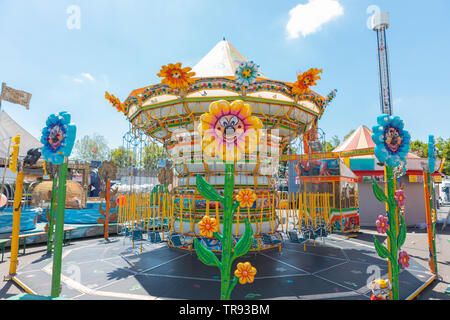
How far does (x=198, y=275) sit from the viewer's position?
189 inches

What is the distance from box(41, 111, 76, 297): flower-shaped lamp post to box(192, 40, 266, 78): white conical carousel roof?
178 inches

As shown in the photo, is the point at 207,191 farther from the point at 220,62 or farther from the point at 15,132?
the point at 15,132

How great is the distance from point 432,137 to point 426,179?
108 cm

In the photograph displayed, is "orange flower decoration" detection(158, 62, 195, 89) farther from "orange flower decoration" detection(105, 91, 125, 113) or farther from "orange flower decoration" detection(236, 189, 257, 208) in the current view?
"orange flower decoration" detection(236, 189, 257, 208)

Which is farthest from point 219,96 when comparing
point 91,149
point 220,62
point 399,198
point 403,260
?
point 91,149

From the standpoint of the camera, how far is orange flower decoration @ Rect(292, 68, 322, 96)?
6.03m

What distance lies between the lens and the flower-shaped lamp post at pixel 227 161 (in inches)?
96.6

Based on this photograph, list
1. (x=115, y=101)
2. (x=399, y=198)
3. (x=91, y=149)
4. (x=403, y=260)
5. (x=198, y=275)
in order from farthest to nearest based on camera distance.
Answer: (x=91, y=149)
(x=115, y=101)
(x=198, y=275)
(x=399, y=198)
(x=403, y=260)

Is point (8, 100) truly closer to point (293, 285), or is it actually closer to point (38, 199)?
point (293, 285)

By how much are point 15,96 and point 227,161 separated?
4943 millimetres

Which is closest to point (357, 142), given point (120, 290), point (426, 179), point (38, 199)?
point (426, 179)

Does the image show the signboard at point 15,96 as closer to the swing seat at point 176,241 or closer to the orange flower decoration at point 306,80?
the swing seat at point 176,241

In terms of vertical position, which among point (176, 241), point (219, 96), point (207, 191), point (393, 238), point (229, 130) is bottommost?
point (176, 241)

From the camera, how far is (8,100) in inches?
188
